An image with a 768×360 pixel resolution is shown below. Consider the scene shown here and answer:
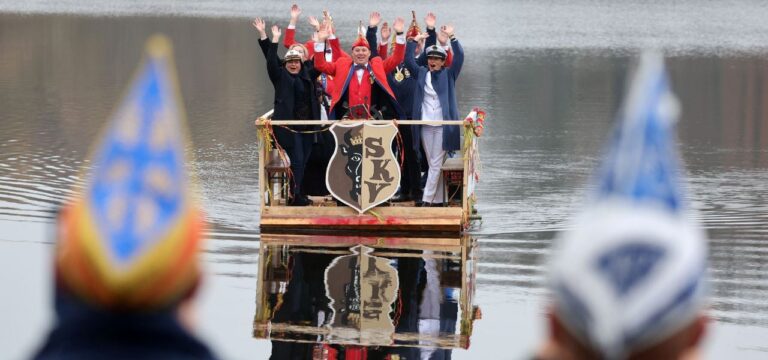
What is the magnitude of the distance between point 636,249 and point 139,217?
74cm

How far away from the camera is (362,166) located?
14969 millimetres

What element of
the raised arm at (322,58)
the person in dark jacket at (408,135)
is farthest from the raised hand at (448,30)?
the raised arm at (322,58)

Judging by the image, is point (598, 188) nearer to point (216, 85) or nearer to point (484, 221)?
point (484, 221)

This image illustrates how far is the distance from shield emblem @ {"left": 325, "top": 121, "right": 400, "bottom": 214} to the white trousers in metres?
0.54

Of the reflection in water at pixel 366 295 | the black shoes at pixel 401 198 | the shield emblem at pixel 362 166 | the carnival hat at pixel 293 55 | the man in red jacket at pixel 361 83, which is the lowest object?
the reflection in water at pixel 366 295

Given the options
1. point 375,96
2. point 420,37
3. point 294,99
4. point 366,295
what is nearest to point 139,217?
point 366,295

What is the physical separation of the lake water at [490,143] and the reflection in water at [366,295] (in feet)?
0.63

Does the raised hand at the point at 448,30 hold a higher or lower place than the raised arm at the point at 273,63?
higher

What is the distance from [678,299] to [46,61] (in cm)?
4299

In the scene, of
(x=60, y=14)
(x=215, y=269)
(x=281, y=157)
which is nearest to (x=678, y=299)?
(x=215, y=269)

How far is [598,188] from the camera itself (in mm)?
2426

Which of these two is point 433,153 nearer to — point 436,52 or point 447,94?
point 447,94

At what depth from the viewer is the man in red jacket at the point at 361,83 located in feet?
50.0

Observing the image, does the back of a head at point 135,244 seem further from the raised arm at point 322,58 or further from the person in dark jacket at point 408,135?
the person in dark jacket at point 408,135
